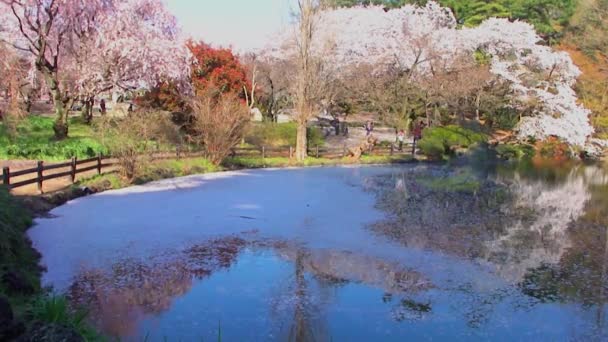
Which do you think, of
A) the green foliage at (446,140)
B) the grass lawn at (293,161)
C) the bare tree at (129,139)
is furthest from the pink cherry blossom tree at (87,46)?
the green foliage at (446,140)

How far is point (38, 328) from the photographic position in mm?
3775

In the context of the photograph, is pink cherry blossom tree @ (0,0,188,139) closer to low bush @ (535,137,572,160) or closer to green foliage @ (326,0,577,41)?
low bush @ (535,137,572,160)

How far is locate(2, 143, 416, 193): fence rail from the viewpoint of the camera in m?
12.1

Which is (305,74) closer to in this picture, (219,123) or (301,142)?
(301,142)

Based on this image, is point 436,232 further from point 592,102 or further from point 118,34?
point 592,102

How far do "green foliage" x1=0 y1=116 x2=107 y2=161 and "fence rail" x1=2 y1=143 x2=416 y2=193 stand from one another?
1089 mm

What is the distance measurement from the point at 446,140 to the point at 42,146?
1925cm

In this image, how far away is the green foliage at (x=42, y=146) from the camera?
54.9 feet

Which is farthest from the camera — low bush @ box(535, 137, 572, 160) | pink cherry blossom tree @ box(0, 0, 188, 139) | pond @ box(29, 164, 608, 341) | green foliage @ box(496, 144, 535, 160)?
low bush @ box(535, 137, 572, 160)

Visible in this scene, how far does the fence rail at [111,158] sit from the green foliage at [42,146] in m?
1.09

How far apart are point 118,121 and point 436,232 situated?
1038cm

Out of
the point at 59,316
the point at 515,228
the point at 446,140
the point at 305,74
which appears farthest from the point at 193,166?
the point at 446,140

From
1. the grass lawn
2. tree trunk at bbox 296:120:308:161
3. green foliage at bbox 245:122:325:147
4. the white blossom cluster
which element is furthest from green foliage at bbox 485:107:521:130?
tree trunk at bbox 296:120:308:161

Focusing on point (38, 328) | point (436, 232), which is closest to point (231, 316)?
point (38, 328)
